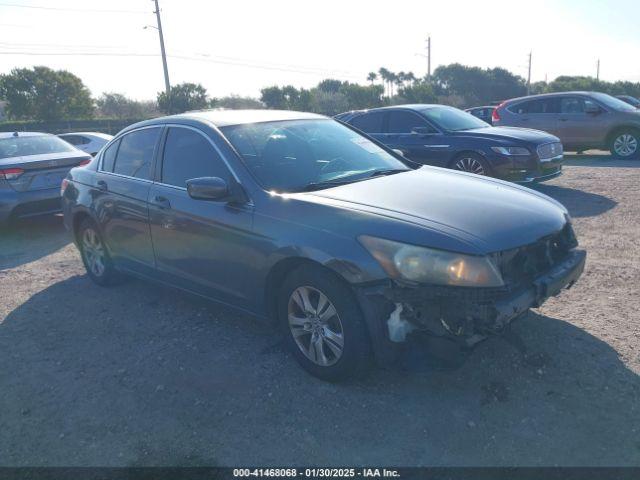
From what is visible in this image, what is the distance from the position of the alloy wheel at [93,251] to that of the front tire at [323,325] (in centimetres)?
267

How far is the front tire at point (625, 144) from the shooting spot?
12609 mm

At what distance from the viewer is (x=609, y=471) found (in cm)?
257

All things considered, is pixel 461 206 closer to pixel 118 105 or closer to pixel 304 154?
pixel 304 154

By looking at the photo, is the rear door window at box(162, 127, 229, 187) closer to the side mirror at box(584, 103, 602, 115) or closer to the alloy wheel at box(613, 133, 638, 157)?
the side mirror at box(584, 103, 602, 115)

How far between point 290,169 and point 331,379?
1.54 metres

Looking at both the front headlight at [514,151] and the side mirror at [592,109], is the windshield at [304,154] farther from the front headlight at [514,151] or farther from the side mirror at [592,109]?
the side mirror at [592,109]

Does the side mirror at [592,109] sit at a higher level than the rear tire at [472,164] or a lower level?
higher

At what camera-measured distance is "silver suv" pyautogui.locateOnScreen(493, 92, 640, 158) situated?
41.5 ft

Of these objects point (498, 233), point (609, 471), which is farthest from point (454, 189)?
point (609, 471)

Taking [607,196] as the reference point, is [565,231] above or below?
above

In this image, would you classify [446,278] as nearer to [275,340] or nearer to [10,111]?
[275,340]

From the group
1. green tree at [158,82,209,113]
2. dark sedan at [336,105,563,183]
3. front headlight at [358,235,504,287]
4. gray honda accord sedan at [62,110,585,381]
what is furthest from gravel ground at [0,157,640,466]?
green tree at [158,82,209,113]

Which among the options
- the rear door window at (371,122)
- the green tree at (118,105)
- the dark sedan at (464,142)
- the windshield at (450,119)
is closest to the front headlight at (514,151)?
the dark sedan at (464,142)

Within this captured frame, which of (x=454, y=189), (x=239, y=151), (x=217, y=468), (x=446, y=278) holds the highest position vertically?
(x=239, y=151)
